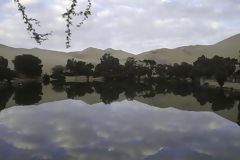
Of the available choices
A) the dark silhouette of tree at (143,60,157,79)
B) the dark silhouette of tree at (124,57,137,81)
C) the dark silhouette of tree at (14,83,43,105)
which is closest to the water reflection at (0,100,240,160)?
the dark silhouette of tree at (14,83,43,105)

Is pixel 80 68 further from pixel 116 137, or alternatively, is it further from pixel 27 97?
pixel 116 137

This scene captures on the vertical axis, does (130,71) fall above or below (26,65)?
below

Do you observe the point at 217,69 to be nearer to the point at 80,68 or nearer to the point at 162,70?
the point at 80,68

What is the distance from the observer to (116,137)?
24.2 m

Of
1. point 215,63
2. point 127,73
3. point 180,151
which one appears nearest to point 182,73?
point 127,73

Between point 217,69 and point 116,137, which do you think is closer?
point 116,137

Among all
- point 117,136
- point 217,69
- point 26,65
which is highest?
point 217,69

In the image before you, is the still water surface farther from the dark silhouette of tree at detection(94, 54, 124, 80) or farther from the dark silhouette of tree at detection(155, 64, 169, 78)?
the dark silhouette of tree at detection(155, 64, 169, 78)

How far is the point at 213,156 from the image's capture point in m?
19.2

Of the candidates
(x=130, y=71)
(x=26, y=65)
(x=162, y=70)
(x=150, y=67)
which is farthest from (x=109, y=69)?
(x=26, y=65)

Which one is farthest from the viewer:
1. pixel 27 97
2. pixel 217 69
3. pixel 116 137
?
pixel 217 69

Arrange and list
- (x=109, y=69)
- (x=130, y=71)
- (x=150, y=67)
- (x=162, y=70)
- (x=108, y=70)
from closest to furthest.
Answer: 1. (x=109, y=69)
2. (x=108, y=70)
3. (x=130, y=71)
4. (x=162, y=70)
5. (x=150, y=67)

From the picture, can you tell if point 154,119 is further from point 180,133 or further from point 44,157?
point 44,157

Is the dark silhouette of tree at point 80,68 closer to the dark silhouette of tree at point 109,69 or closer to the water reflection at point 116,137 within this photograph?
the dark silhouette of tree at point 109,69
